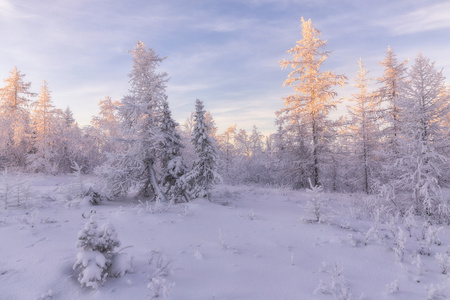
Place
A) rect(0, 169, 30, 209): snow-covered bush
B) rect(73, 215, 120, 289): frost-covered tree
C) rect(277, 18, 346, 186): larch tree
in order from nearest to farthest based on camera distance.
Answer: rect(73, 215, 120, 289): frost-covered tree, rect(0, 169, 30, 209): snow-covered bush, rect(277, 18, 346, 186): larch tree

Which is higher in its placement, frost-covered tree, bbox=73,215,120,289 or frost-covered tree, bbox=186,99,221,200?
frost-covered tree, bbox=186,99,221,200

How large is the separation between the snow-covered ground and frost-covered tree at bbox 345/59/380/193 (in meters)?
Answer: 12.2

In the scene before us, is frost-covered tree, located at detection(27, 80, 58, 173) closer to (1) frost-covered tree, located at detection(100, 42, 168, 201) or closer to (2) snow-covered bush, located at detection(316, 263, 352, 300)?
(1) frost-covered tree, located at detection(100, 42, 168, 201)

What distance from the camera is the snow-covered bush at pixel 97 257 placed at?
141 inches

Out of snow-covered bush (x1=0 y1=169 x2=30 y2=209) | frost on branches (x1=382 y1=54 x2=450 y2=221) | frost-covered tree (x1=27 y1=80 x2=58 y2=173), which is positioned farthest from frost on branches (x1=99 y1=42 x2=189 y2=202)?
frost-covered tree (x1=27 y1=80 x2=58 y2=173)

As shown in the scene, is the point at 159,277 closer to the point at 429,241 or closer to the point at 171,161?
the point at 429,241

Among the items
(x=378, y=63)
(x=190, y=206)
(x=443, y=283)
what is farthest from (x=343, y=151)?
(x=443, y=283)

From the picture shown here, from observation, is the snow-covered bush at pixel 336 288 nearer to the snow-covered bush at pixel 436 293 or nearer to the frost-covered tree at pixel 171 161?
the snow-covered bush at pixel 436 293

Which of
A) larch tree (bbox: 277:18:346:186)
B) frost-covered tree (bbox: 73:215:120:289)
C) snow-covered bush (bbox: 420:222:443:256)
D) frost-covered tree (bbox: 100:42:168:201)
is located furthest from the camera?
larch tree (bbox: 277:18:346:186)

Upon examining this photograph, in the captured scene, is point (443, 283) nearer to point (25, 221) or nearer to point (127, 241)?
point (127, 241)

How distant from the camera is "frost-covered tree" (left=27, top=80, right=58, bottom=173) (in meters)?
23.4

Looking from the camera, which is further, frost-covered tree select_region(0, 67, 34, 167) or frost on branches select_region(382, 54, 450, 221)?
frost-covered tree select_region(0, 67, 34, 167)

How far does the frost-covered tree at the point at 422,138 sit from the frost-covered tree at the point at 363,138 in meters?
7.41

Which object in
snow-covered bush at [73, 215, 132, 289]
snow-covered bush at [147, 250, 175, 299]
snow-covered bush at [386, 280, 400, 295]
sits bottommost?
snow-covered bush at [386, 280, 400, 295]
